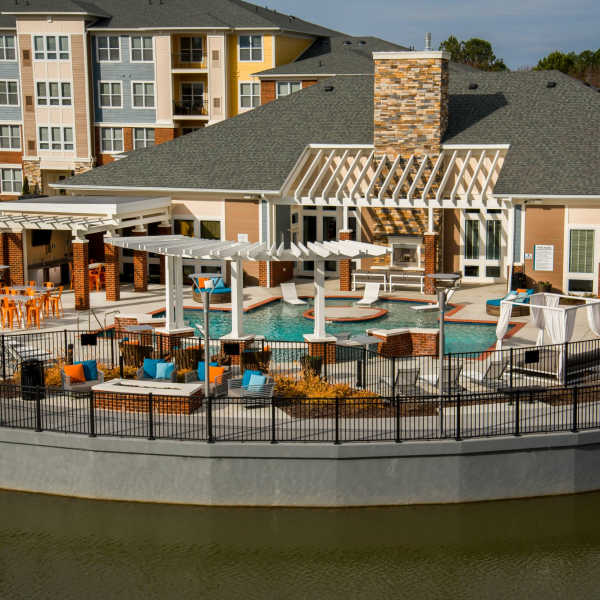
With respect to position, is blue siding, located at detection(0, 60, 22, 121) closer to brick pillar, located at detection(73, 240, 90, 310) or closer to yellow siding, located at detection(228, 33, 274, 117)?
yellow siding, located at detection(228, 33, 274, 117)

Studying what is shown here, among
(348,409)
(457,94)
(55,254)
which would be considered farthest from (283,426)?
(457,94)

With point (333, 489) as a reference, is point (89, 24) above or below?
above

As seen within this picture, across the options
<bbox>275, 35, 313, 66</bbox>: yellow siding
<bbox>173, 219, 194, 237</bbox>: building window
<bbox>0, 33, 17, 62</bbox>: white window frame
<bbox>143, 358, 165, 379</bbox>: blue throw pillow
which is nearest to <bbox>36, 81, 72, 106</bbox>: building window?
<bbox>0, 33, 17, 62</bbox>: white window frame

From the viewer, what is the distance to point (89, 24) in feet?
199

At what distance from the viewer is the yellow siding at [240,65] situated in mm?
60938

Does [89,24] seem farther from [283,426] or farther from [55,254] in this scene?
[283,426]

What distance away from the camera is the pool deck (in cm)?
3164

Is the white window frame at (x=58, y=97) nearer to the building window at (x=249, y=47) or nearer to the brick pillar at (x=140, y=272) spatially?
the building window at (x=249, y=47)

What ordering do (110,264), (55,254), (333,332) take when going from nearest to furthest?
(333,332)
(110,264)
(55,254)

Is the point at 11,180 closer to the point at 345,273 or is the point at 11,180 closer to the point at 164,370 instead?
the point at 345,273

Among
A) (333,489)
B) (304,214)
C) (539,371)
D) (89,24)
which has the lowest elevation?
(333,489)

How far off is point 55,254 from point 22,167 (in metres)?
23.5

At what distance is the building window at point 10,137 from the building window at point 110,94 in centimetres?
562

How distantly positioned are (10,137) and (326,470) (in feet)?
156
